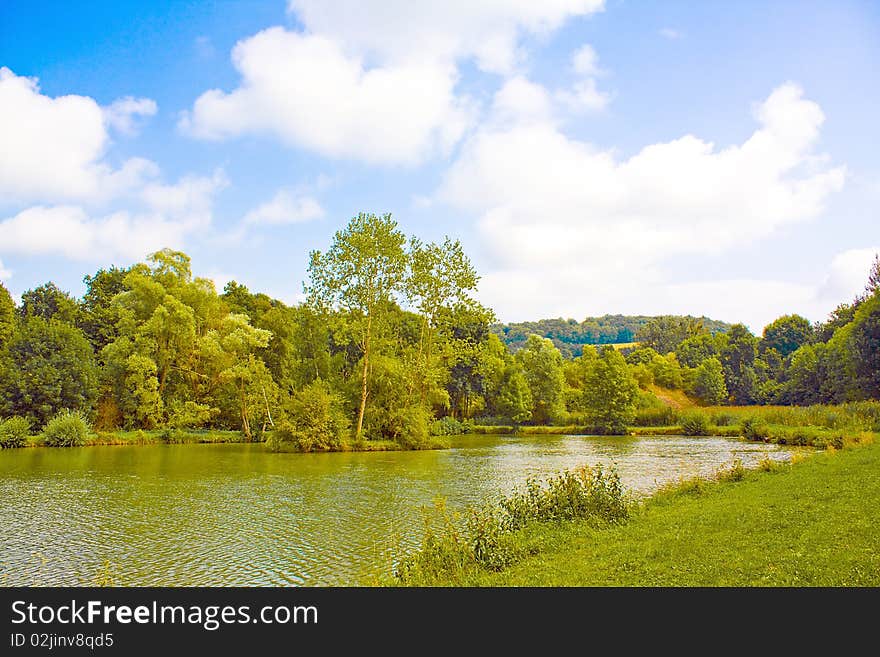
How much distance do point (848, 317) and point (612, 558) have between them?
82811 mm

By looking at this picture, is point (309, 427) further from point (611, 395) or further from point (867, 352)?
point (867, 352)

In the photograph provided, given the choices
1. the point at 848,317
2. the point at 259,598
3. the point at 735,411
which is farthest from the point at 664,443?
the point at 848,317

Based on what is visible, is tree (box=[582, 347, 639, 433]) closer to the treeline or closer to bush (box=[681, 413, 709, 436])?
the treeline

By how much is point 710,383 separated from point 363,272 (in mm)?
63479

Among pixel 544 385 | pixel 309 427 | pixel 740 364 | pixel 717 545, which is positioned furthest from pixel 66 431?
pixel 740 364

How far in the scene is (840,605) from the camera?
257 inches

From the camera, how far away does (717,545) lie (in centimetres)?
897

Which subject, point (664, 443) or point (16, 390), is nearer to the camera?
point (16, 390)

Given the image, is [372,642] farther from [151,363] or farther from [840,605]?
[151,363]

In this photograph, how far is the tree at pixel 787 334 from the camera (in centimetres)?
9975

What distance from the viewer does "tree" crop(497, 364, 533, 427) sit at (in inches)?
2346

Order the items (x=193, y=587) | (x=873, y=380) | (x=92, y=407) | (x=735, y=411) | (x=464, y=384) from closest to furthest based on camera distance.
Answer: (x=193, y=587)
(x=92, y=407)
(x=873, y=380)
(x=735, y=411)
(x=464, y=384)

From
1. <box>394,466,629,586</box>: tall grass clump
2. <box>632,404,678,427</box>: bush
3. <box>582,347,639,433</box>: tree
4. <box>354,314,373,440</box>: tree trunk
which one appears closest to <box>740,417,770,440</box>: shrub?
<box>632,404,678,427</box>: bush

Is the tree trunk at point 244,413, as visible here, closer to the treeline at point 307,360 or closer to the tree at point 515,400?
the treeline at point 307,360
